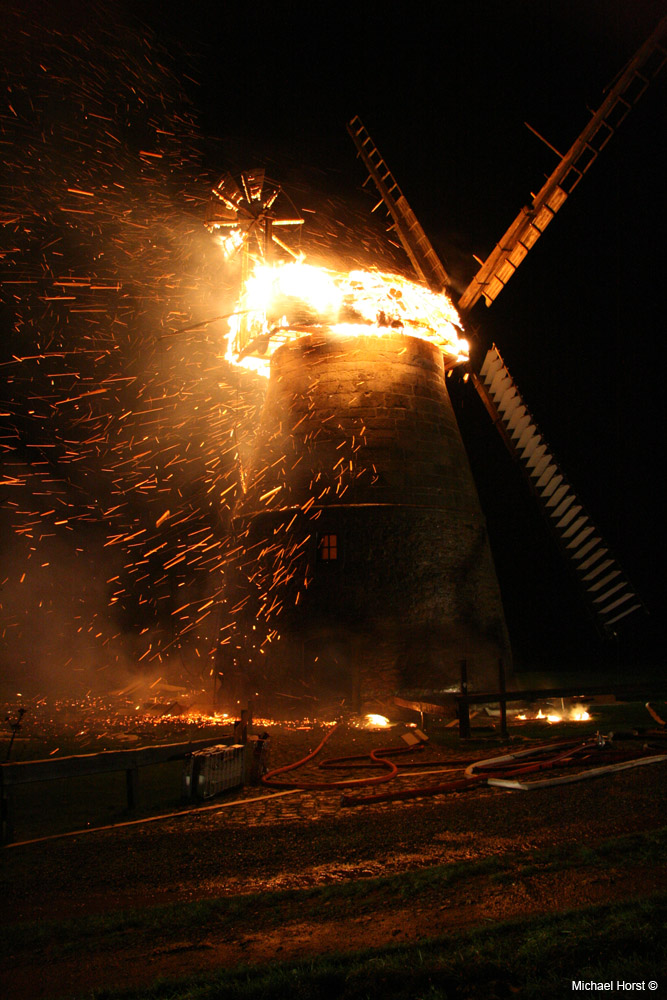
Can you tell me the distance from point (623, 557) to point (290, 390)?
644 inches

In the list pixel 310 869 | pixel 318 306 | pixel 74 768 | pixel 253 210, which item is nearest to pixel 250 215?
pixel 253 210

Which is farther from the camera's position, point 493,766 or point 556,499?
point 556,499

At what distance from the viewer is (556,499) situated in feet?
56.1

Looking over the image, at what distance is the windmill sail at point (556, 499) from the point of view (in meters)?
15.8

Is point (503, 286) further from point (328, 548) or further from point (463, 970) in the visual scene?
point (463, 970)

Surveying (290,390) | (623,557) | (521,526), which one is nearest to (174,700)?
(290,390)

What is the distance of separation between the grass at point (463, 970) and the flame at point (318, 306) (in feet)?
48.3

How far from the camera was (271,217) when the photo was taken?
17.3 metres

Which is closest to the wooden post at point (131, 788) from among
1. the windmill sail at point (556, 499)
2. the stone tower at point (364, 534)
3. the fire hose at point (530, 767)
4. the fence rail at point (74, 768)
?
the fence rail at point (74, 768)

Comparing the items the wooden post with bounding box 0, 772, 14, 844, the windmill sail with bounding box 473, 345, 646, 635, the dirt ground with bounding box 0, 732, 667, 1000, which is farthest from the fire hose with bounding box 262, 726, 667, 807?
the windmill sail with bounding box 473, 345, 646, 635

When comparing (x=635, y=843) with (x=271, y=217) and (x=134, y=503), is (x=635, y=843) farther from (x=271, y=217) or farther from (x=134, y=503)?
(x=134, y=503)

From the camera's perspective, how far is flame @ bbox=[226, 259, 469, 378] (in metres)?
17.0

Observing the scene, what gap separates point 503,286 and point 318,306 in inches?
205

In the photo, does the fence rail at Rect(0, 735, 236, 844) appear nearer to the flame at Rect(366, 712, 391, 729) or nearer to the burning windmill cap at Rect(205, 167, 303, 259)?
the flame at Rect(366, 712, 391, 729)
